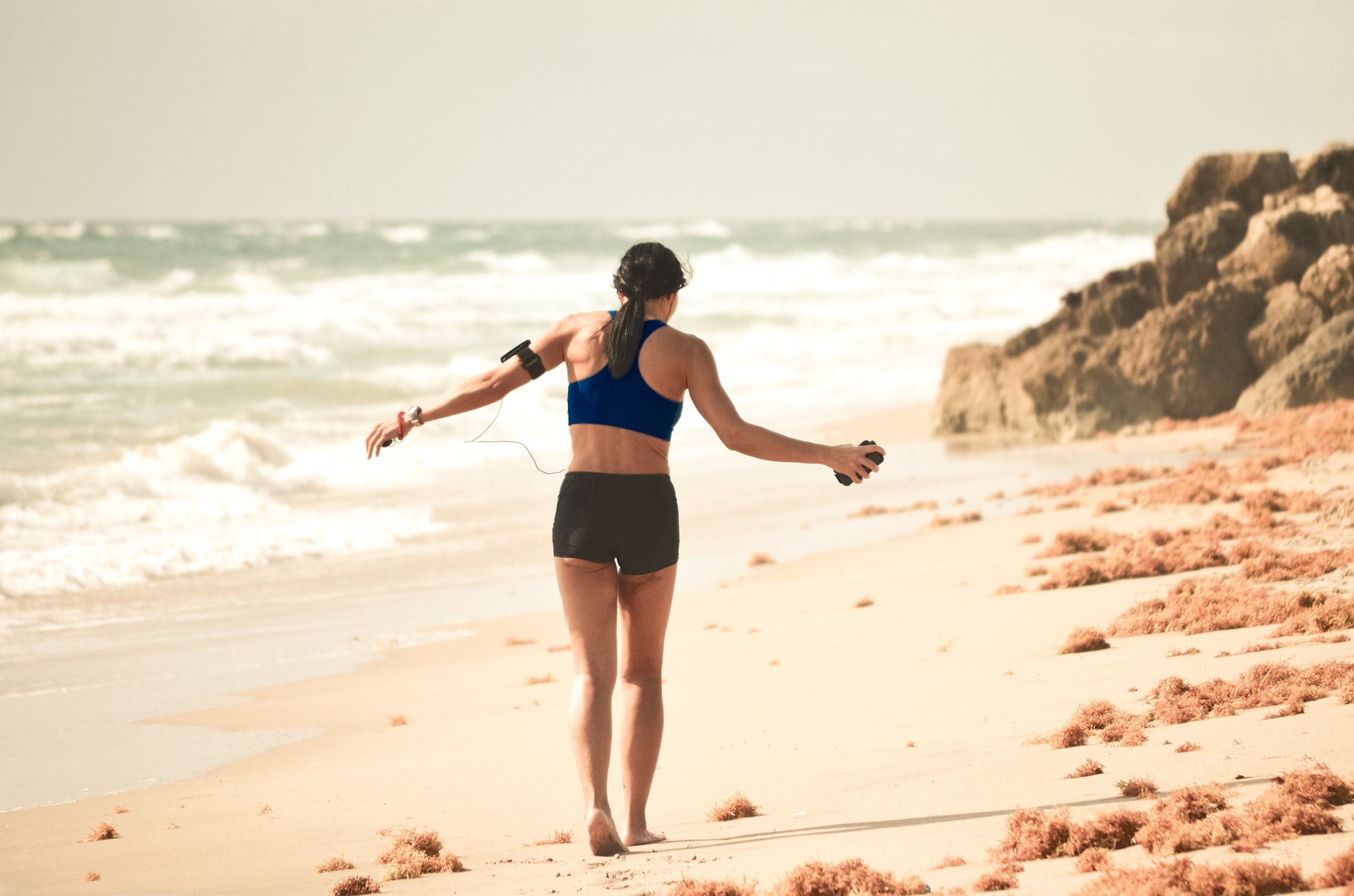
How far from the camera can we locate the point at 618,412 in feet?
15.5

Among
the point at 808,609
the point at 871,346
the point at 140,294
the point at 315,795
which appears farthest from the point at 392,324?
the point at 315,795

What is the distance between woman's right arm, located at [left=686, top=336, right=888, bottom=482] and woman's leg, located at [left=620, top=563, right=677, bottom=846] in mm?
506

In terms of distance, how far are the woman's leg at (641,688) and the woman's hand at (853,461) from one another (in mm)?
694

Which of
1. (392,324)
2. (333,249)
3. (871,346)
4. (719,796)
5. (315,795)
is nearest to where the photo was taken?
(719,796)

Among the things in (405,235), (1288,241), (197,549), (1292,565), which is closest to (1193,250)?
(1288,241)

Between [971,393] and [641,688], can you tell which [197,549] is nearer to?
[641,688]

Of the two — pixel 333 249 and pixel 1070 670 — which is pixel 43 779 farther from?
pixel 333 249

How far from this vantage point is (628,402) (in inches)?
185

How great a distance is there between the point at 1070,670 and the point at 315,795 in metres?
3.42

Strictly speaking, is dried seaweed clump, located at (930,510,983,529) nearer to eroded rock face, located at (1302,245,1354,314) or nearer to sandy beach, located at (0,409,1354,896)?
sandy beach, located at (0,409,1354,896)

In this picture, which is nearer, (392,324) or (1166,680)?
(1166,680)

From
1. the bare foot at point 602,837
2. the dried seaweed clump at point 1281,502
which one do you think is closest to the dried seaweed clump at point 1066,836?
the bare foot at point 602,837

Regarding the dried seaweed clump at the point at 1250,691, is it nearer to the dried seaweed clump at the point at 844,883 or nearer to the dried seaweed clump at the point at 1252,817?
the dried seaweed clump at the point at 1252,817

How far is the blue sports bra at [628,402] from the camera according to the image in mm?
4711
